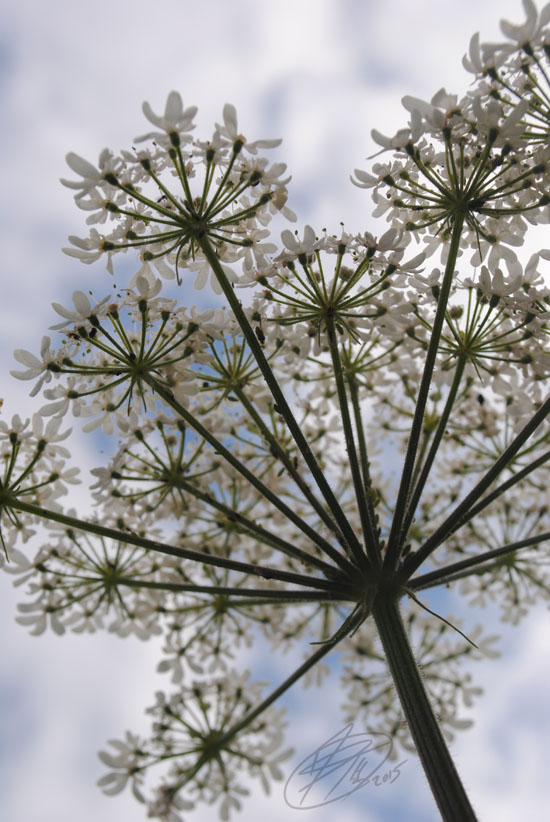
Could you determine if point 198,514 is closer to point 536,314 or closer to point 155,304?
point 155,304

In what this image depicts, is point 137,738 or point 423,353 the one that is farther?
point 137,738

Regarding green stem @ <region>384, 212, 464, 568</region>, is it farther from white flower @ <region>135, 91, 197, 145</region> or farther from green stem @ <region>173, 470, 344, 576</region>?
white flower @ <region>135, 91, 197, 145</region>

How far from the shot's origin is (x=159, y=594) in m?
10.5

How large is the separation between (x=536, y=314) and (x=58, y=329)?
4.39 meters

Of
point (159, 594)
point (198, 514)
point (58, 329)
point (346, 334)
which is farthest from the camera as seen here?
point (159, 594)

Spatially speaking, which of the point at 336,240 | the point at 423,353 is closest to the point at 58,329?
the point at 336,240

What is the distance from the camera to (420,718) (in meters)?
6.25

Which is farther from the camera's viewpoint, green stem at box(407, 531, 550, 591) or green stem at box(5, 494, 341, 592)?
green stem at box(407, 531, 550, 591)

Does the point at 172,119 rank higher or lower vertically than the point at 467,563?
higher

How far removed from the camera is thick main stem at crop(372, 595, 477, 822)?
579cm

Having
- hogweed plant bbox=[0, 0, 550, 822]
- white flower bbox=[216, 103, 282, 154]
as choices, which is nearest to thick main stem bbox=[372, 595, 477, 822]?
hogweed plant bbox=[0, 0, 550, 822]

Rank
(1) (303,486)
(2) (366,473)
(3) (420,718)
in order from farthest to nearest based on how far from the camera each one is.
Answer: (2) (366,473), (1) (303,486), (3) (420,718)

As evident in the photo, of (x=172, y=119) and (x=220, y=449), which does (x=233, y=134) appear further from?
(x=220, y=449)

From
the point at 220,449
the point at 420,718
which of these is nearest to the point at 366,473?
the point at 220,449
